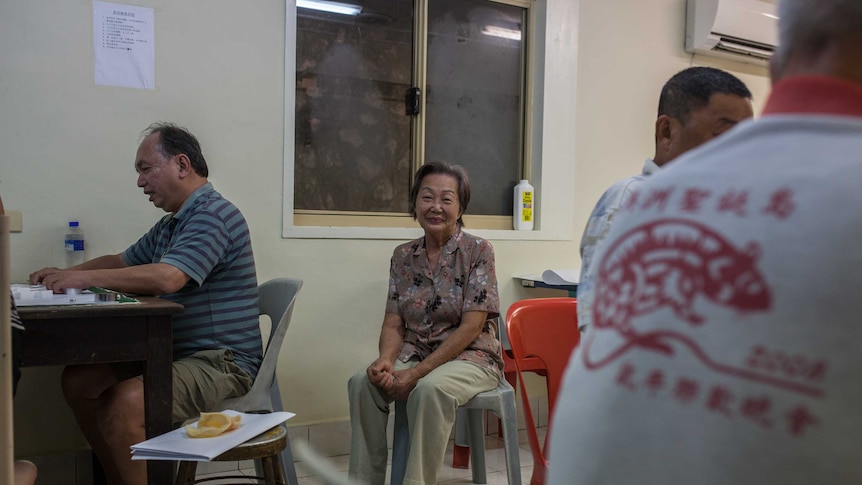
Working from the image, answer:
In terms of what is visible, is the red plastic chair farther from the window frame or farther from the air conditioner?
the air conditioner

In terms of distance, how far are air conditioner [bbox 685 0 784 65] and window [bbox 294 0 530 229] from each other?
3.03 ft

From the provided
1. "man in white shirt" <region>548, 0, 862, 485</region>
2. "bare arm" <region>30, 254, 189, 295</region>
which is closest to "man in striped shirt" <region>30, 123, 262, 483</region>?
"bare arm" <region>30, 254, 189, 295</region>

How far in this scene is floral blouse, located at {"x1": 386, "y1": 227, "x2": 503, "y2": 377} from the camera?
242cm

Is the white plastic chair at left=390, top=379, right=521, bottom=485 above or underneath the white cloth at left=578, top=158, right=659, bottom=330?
underneath

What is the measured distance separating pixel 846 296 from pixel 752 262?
0.05 m

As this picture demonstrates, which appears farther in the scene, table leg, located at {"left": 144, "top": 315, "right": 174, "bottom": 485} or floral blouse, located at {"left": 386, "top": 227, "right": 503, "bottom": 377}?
floral blouse, located at {"left": 386, "top": 227, "right": 503, "bottom": 377}

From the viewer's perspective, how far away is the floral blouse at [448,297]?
2.42 meters

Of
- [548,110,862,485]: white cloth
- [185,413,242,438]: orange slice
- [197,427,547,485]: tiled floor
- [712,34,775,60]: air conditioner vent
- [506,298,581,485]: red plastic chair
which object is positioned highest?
[712,34,775,60]: air conditioner vent

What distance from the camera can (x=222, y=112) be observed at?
2.70m

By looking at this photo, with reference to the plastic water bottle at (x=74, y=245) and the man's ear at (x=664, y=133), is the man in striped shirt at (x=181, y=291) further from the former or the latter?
the man's ear at (x=664, y=133)

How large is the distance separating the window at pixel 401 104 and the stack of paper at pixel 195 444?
50.0 inches

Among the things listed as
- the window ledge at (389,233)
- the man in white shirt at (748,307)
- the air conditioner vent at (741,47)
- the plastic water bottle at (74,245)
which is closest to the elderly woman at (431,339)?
the window ledge at (389,233)

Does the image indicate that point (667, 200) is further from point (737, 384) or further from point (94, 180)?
point (94, 180)

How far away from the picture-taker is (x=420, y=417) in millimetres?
2152
